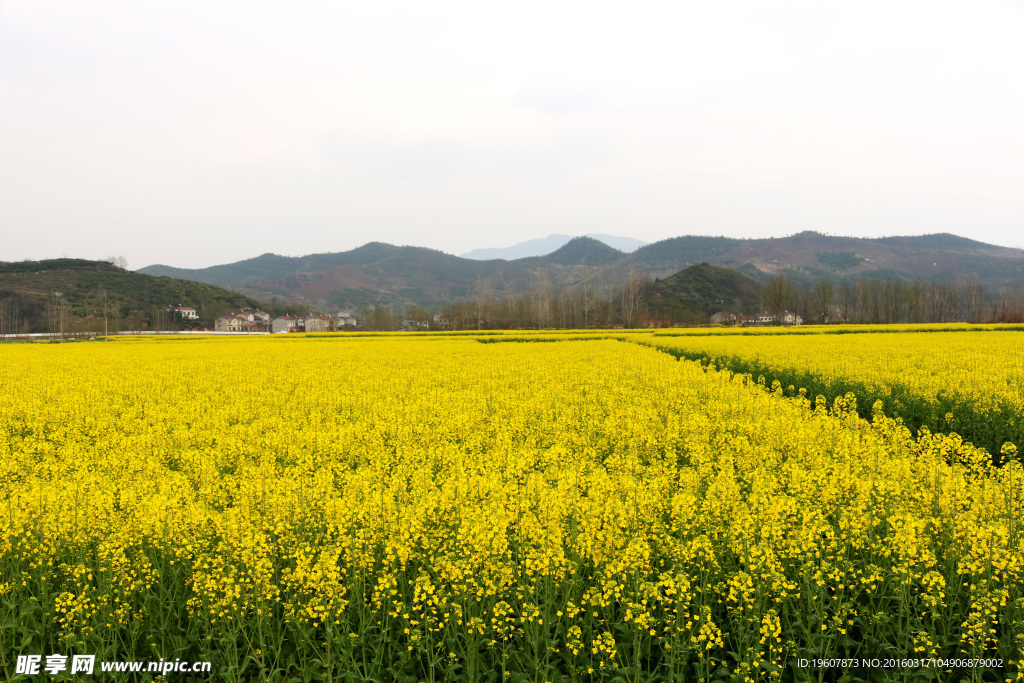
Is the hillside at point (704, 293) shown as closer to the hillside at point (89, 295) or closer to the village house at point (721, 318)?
the village house at point (721, 318)

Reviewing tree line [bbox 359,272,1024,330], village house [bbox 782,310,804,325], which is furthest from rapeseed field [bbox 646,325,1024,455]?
village house [bbox 782,310,804,325]

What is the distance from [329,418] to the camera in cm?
1184

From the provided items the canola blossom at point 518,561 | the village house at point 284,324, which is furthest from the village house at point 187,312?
the canola blossom at point 518,561

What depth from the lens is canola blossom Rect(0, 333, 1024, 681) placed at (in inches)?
162

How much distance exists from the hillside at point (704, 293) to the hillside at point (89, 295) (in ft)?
394

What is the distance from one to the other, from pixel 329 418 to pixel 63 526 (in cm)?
621

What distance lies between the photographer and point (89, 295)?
134 metres

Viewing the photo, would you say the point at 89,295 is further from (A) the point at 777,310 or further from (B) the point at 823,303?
(B) the point at 823,303

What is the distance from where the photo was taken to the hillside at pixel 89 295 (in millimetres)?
122812

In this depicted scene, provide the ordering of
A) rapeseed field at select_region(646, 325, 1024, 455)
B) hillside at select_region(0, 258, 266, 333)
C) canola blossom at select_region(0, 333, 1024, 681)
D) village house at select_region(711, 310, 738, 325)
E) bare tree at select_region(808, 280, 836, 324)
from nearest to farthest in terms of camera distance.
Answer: canola blossom at select_region(0, 333, 1024, 681)
rapeseed field at select_region(646, 325, 1024, 455)
bare tree at select_region(808, 280, 836, 324)
village house at select_region(711, 310, 738, 325)
hillside at select_region(0, 258, 266, 333)

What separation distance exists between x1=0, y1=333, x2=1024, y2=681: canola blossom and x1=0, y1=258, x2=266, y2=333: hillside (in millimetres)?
124941

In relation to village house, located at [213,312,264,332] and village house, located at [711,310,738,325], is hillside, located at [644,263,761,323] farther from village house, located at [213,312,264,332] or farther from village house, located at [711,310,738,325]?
village house, located at [213,312,264,332]

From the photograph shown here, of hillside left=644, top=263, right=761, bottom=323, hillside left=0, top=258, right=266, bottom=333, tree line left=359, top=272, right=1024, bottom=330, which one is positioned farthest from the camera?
hillside left=644, top=263, right=761, bottom=323

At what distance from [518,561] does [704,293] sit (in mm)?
147686
